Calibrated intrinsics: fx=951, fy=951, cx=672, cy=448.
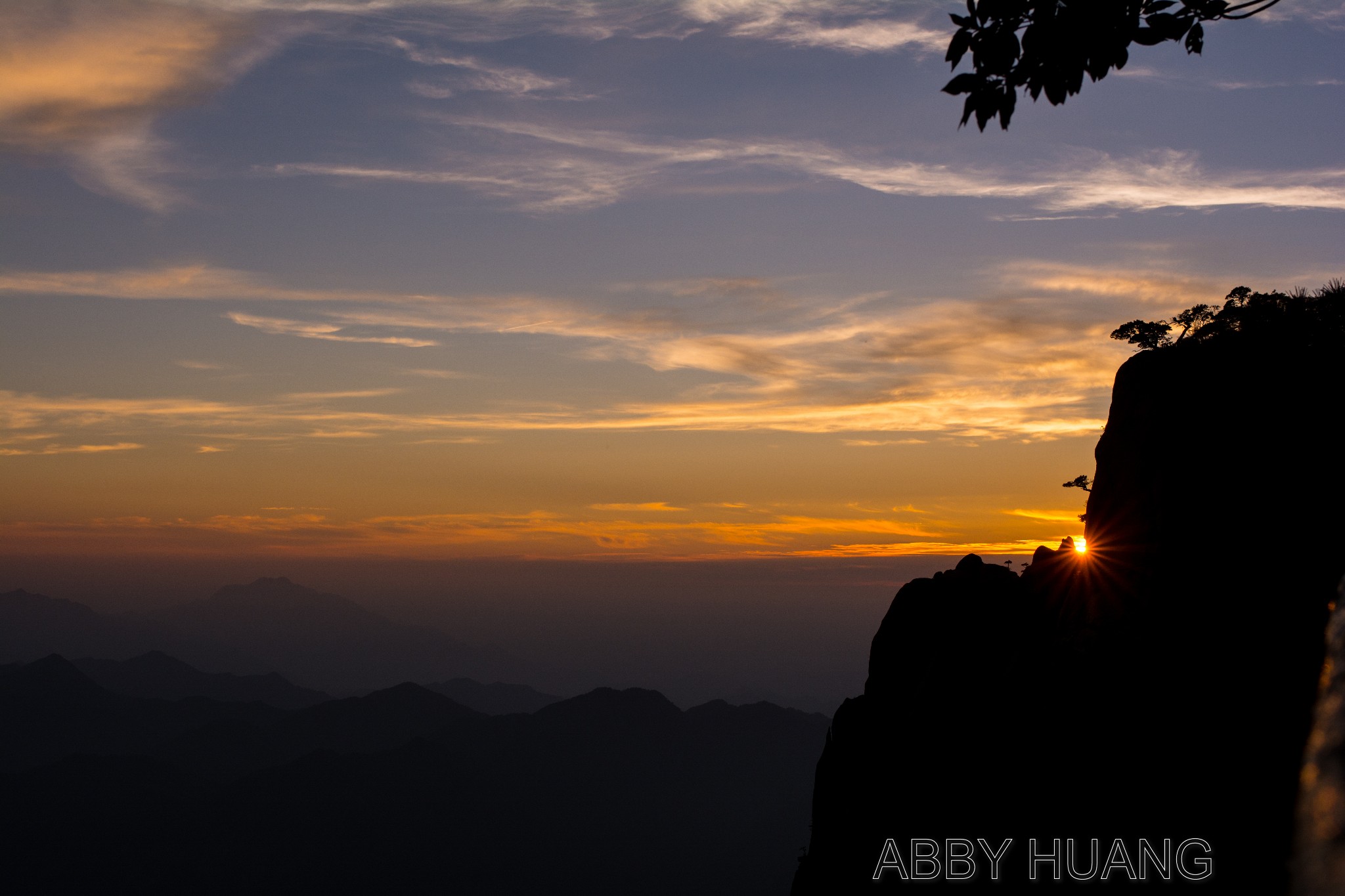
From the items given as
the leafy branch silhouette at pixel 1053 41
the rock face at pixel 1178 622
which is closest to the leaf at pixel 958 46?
the leafy branch silhouette at pixel 1053 41

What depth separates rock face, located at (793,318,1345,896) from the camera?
27.4m

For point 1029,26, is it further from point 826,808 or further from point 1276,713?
point 826,808

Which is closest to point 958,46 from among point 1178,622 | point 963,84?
point 963,84

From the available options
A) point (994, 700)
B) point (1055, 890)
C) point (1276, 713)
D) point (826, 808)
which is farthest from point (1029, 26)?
point (826, 808)

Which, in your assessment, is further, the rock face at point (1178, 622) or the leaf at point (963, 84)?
the rock face at point (1178, 622)

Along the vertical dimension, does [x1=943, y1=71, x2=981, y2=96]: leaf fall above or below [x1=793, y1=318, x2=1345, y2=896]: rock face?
above

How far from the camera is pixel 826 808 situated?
55.2 meters

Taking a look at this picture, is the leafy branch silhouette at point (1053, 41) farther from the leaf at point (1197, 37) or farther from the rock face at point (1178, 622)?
the rock face at point (1178, 622)

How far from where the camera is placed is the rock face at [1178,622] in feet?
89.9

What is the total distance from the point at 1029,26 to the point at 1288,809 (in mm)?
8839

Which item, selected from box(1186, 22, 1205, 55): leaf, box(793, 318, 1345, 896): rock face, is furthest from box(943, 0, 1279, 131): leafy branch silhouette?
box(793, 318, 1345, 896): rock face

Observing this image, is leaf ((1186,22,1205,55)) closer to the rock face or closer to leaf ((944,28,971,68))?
leaf ((944,28,971,68))

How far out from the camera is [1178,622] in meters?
29.8

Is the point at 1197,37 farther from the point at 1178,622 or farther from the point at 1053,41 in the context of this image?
the point at 1178,622
